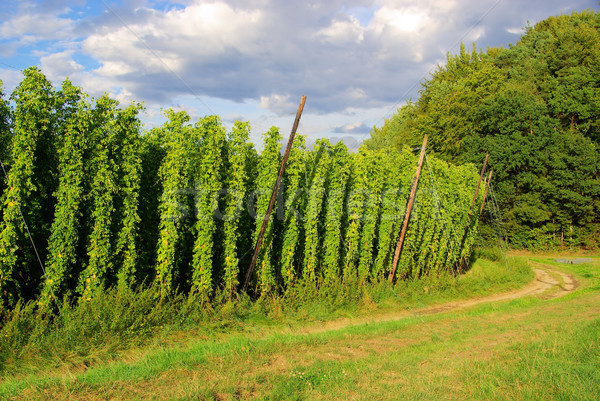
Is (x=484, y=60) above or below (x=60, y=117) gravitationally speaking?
above

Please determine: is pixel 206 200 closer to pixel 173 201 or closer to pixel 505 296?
pixel 173 201

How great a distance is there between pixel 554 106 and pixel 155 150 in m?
36.5

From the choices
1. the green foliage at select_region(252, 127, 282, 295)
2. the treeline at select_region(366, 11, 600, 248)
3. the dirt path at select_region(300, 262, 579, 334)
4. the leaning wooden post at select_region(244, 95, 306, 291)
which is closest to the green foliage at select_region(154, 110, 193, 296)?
the leaning wooden post at select_region(244, 95, 306, 291)

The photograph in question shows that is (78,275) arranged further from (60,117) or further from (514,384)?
(514,384)

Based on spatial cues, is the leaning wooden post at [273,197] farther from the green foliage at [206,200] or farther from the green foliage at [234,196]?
the green foliage at [206,200]

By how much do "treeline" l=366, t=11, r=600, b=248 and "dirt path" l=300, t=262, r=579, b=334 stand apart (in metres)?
7.88

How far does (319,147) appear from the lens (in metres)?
15.1

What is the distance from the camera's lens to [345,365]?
24.4 ft

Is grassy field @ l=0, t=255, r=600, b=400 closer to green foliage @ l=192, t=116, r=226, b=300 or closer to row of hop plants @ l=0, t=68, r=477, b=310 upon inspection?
green foliage @ l=192, t=116, r=226, b=300

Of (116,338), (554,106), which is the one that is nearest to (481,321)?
(116,338)

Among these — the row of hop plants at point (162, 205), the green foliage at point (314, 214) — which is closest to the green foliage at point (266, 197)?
the row of hop plants at point (162, 205)

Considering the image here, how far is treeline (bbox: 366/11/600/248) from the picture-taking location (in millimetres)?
35375

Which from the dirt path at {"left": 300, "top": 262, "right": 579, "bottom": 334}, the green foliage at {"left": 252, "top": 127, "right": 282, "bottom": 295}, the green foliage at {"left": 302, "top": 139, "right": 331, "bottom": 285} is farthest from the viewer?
the green foliage at {"left": 302, "top": 139, "right": 331, "bottom": 285}

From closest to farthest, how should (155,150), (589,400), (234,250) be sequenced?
(589,400) < (155,150) < (234,250)
